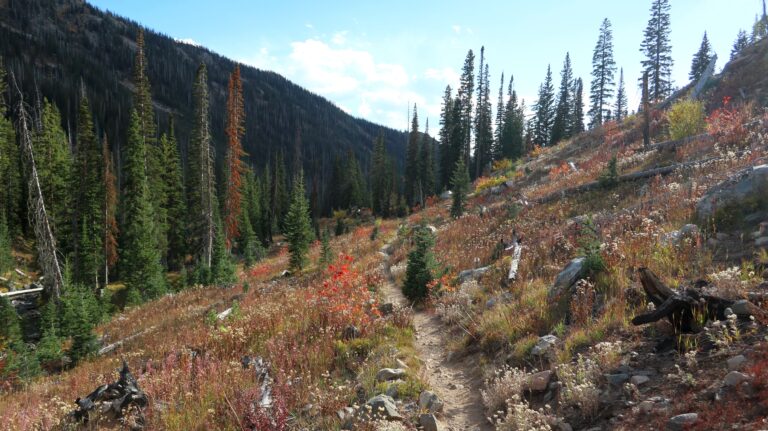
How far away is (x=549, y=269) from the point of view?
866cm

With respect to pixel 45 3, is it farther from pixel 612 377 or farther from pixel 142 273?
pixel 612 377

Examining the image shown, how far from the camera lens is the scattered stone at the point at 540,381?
4.83m

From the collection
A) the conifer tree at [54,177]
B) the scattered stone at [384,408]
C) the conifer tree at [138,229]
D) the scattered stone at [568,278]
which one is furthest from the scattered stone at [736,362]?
the conifer tree at [54,177]

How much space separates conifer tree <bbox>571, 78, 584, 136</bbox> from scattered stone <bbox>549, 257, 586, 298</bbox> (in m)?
58.6

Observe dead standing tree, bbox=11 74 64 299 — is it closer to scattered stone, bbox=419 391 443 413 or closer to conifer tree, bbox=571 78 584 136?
scattered stone, bbox=419 391 443 413

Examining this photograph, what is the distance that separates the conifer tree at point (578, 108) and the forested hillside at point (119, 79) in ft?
150

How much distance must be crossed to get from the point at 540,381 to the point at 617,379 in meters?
0.92

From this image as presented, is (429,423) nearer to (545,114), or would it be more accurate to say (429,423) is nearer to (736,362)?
(736,362)

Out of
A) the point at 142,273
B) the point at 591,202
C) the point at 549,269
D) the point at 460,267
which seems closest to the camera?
the point at 549,269

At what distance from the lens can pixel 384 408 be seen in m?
4.63

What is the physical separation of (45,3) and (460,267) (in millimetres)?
204357

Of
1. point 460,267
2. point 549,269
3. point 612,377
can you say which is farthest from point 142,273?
point 612,377

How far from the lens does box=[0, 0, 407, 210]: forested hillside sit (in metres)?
106

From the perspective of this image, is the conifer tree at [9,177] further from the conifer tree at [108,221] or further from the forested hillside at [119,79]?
the forested hillside at [119,79]
